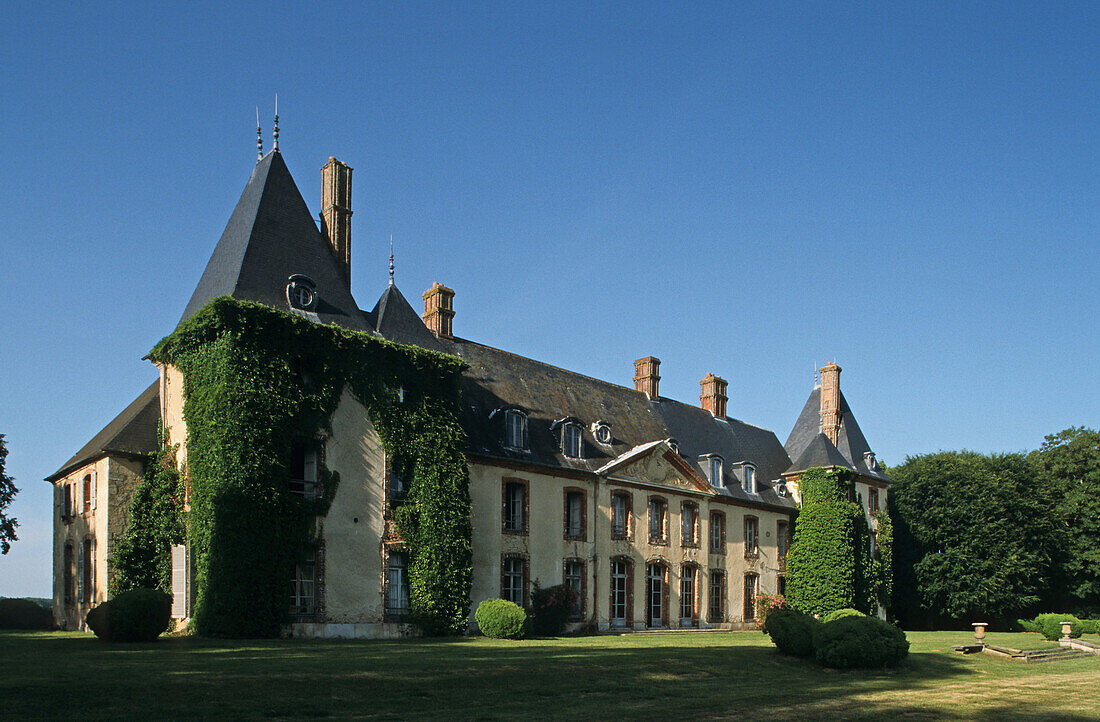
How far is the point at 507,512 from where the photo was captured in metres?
29.1

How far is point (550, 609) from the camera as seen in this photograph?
2905cm

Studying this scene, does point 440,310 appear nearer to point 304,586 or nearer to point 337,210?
point 337,210

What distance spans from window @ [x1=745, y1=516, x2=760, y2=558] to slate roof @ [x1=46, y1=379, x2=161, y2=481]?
2171 cm

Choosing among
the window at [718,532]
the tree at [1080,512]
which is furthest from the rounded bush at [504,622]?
the tree at [1080,512]

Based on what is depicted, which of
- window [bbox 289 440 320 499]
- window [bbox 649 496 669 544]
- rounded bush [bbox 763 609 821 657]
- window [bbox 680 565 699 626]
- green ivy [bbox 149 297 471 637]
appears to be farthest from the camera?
window [bbox 680 565 699 626]

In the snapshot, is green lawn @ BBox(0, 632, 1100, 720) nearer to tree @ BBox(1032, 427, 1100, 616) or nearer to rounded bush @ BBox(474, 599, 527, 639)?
rounded bush @ BBox(474, 599, 527, 639)

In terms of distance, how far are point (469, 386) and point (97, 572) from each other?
11.6 m

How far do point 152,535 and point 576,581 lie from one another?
1264 centimetres

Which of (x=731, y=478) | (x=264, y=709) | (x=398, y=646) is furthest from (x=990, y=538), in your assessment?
(x=264, y=709)

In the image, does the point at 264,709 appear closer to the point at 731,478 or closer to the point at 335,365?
the point at 335,365

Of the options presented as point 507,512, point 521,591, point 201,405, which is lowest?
point 521,591

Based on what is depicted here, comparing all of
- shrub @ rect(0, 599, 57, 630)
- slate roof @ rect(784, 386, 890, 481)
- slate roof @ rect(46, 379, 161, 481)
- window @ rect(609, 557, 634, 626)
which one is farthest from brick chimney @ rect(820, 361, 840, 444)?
shrub @ rect(0, 599, 57, 630)

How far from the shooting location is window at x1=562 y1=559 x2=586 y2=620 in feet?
99.6

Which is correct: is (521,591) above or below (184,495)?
below
